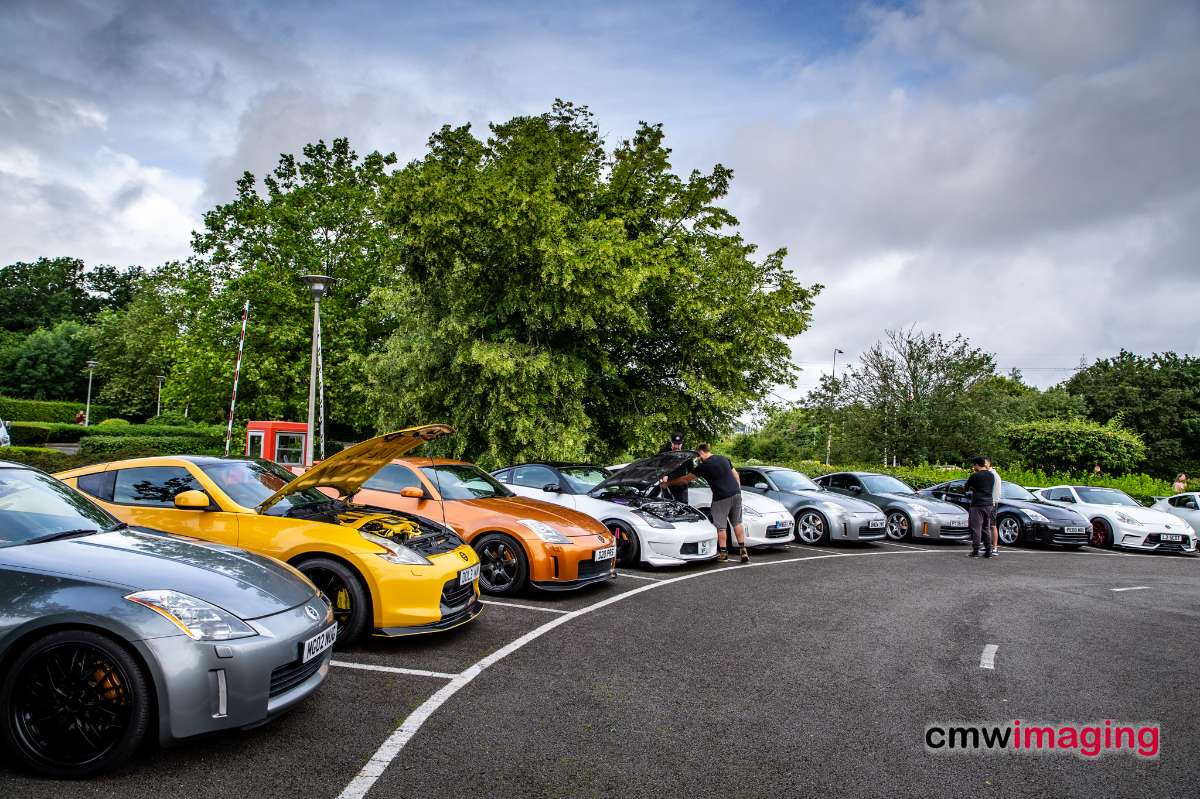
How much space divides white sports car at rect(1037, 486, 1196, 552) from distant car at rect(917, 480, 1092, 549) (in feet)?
2.65

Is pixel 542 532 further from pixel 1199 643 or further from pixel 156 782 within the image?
pixel 1199 643

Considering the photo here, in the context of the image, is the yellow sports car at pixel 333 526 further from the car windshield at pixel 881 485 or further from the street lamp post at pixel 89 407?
the street lamp post at pixel 89 407

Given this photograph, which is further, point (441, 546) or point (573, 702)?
point (441, 546)

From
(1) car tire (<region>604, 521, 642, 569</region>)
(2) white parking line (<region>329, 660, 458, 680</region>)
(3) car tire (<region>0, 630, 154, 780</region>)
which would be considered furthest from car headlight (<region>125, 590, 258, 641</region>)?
(1) car tire (<region>604, 521, 642, 569</region>)

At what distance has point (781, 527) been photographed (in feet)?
39.1

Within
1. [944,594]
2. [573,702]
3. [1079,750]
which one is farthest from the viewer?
[944,594]

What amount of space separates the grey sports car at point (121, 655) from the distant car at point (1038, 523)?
1403 centimetres

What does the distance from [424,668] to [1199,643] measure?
6849mm

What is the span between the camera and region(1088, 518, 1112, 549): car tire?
1551 centimetres

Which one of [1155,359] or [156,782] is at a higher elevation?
[1155,359]

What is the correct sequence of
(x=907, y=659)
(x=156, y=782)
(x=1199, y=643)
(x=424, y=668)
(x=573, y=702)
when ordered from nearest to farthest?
(x=156, y=782) < (x=573, y=702) < (x=424, y=668) < (x=907, y=659) < (x=1199, y=643)

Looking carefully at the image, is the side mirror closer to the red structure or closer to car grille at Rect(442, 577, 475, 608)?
car grille at Rect(442, 577, 475, 608)

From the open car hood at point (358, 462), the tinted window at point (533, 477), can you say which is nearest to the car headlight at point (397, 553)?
the open car hood at point (358, 462)

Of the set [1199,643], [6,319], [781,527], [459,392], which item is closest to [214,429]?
[459,392]
